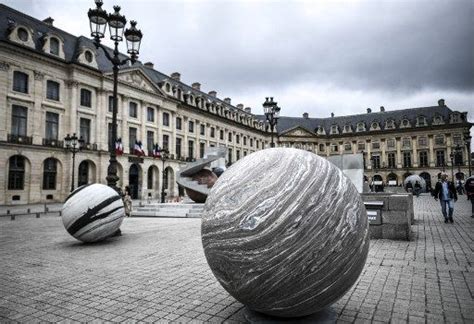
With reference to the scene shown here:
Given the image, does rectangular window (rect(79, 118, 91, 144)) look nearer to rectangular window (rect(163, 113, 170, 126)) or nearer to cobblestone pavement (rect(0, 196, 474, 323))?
rectangular window (rect(163, 113, 170, 126))

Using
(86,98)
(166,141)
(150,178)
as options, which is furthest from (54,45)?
(150,178)

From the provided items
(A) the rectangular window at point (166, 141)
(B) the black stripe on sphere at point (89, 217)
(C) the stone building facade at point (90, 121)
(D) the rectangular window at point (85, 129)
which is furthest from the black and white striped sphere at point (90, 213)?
(A) the rectangular window at point (166, 141)

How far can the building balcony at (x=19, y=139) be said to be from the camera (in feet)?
95.9

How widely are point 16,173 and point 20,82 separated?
368 inches

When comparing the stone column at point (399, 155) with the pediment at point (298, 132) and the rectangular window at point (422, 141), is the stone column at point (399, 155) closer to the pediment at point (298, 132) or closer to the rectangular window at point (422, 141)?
the rectangular window at point (422, 141)

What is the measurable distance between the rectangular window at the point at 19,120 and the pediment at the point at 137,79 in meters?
12.1

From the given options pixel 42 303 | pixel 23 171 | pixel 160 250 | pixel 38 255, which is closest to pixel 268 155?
pixel 42 303

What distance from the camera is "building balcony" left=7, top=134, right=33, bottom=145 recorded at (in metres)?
29.2

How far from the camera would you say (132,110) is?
41812 millimetres

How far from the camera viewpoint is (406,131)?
233ft

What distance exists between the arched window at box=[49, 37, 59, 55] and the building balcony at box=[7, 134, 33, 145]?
10.2m

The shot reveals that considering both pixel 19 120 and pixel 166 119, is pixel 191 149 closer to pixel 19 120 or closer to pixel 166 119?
pixel 166 119

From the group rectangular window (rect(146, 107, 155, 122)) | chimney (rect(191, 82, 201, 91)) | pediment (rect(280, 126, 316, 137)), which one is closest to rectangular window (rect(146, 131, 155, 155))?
rectangular window (rect(146, 107, 155, 122))

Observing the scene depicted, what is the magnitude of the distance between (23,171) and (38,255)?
2901 centimetres
